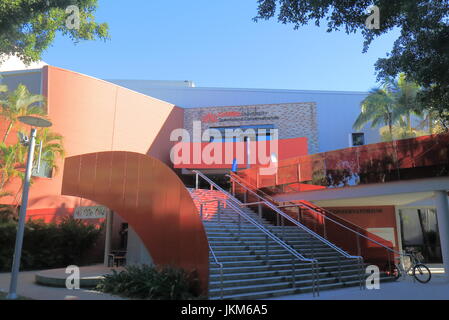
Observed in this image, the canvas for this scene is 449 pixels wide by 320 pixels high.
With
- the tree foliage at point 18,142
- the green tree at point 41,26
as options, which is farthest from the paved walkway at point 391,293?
the tree foliage at point 18,142

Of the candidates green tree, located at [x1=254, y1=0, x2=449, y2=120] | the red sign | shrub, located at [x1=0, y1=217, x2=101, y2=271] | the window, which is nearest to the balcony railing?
green tree, located at [x1=254, y1=0, x2=449, y2=120]

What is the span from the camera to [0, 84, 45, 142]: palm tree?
59.5 feet

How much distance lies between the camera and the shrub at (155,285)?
8085mm

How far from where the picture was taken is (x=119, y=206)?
11977 millimetres

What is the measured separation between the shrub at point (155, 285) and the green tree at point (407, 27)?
23.3 ft

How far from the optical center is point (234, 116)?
2916cm

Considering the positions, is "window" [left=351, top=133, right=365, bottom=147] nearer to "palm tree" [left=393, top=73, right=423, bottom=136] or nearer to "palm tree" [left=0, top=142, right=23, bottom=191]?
"palm tree" [left=393, top=73, right=423, bottom=136]

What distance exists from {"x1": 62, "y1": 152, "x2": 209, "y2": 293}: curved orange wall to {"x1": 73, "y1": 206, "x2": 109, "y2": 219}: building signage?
4.07m

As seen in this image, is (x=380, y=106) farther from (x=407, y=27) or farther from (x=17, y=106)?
(x=17, y=106)

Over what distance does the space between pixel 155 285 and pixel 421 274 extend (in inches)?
324

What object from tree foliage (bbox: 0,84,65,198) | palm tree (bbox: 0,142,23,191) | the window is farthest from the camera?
the window

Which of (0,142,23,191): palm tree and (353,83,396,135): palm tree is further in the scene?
(353,83,396,135): palm tree

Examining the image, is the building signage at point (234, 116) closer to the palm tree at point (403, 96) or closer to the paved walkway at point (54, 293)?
the palm tree at point (403, 96)
